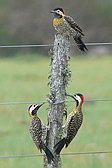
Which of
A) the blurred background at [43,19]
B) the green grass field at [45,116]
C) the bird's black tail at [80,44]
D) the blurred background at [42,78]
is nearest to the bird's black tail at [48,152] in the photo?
the blurred background at [42,78]

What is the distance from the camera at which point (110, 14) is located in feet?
122

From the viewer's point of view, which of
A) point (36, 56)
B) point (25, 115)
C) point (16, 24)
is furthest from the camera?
point (16, 24)

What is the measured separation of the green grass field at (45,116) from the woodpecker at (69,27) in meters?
1.63

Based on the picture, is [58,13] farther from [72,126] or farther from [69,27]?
[72,126]

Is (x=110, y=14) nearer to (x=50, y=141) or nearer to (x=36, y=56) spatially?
(x=36, y=56)

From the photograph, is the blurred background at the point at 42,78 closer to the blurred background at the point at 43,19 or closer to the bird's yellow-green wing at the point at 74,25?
the blurred background at the point at 43,19

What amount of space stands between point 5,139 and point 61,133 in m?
4.27

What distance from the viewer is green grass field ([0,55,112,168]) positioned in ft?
25.1

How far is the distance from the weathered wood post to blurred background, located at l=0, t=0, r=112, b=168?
28 cm

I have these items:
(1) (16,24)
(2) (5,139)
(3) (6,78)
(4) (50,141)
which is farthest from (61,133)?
(1) (16,24)

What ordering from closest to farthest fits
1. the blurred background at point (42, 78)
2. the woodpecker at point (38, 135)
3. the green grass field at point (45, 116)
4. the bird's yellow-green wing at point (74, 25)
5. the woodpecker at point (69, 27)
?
the woodpecker at point (38, 135)
the woodpecker at point (69, 27)
the bird's yellow-green wing at point (74, 25)
the green grass field at point (45, 116)
the blurred background at point (42, 78)

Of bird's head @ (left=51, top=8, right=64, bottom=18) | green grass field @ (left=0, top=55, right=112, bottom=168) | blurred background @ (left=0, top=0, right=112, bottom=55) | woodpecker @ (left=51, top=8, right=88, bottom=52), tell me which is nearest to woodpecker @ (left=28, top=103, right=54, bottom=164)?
woodpecker @ (left=51, top=8, right=88, bottom=52)

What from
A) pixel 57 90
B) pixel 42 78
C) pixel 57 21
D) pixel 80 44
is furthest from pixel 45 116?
pixel 42 78

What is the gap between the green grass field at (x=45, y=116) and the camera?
766 cm
